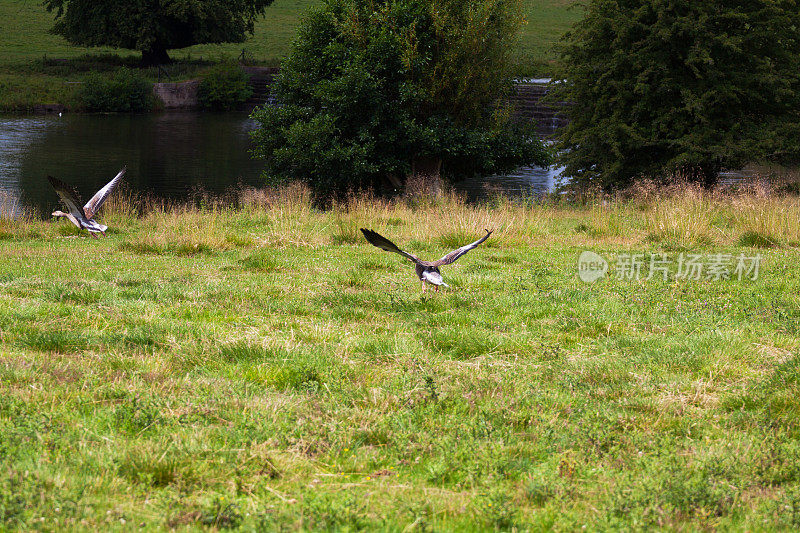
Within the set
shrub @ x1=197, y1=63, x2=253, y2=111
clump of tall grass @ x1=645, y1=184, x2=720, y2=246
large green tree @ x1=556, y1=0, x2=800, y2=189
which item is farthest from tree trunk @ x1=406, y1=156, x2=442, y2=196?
shrub @ x1=197, y1=63, x2=253, y2=111

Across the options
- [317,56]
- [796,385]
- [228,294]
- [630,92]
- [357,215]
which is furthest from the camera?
[317,56]

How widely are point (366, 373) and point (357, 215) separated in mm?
9849

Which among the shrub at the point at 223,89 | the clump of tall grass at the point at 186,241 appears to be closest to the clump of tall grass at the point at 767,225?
the clump of tall grass at the point at 186,241

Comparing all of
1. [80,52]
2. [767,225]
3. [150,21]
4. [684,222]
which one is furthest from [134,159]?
[80,52]

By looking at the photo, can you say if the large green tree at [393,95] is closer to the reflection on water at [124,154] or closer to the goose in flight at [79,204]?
the reflection on water at [124,154]

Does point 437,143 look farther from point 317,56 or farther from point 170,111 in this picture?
point 170,111

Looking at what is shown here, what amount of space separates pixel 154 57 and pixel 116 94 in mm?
11852

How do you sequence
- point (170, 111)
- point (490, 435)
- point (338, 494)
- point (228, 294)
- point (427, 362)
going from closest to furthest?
1. point (338, 494)
2. point (490, 435)
3. point (427, 362)
4. point (228, 294)
5. point (170, 111)

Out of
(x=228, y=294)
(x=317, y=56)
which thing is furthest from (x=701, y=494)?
(x=317, y=56)

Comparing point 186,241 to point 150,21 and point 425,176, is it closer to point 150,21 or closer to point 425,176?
point 425,176

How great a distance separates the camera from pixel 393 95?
74.0 feet

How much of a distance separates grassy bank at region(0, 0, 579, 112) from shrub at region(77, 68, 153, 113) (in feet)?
4.18

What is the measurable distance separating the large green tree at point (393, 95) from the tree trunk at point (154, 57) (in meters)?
39.1

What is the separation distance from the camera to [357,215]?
14.9m
